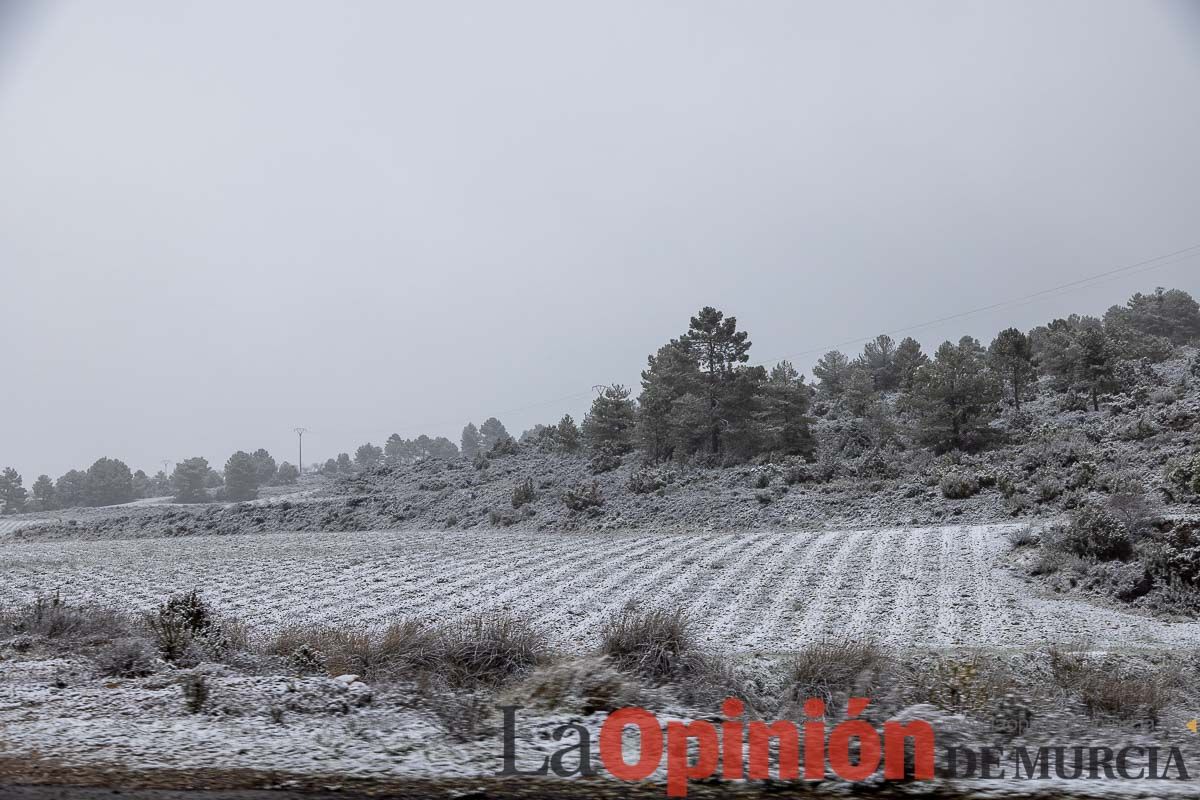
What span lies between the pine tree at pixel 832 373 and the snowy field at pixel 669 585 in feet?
110

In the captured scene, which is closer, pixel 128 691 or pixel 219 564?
pixel 128 691

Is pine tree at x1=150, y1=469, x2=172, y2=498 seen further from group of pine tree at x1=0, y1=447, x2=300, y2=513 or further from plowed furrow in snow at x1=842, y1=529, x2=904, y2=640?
plowed furrow in snow at x1=842, y1=529, x2=904, y2=640

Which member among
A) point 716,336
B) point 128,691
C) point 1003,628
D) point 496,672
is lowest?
point 1003,628

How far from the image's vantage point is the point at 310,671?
485cm

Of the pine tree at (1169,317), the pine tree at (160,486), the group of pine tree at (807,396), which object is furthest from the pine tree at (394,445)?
the pine tree at (1169,317)

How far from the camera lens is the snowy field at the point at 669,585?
29.3 ft

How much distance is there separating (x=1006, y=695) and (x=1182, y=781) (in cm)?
124

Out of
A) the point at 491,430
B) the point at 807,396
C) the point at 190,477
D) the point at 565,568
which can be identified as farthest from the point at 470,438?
the point at 565,568

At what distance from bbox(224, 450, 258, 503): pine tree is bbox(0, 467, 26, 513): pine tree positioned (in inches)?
706

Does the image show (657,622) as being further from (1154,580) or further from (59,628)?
(1154,580)

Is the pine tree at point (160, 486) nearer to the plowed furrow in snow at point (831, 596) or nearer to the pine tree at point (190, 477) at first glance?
the pine tree at point (190, 477)

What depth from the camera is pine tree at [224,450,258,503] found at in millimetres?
65875

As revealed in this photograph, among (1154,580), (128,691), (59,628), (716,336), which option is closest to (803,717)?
(128,691)

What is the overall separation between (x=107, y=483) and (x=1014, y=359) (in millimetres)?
72417
